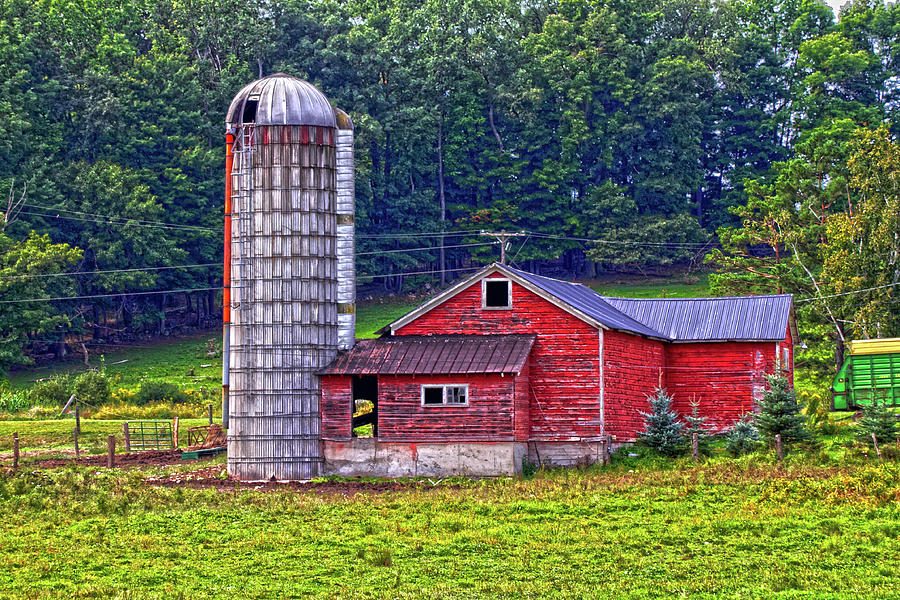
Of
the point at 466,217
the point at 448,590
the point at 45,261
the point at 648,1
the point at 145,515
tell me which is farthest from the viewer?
the point at 648,1

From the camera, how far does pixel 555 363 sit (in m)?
39.7

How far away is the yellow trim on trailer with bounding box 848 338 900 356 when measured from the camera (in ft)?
141

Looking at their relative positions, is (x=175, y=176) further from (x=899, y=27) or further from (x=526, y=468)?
(x=899, y=27)

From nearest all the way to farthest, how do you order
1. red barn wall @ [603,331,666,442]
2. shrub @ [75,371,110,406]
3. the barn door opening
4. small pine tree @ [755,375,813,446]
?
small pine tree @ [755,375,813,446], red barn wall @ [603,331,666,442], the barn door opening, shrub @ [75,371,110,406]

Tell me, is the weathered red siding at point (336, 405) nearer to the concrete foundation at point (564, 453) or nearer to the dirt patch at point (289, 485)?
the dirt patch at point (289, 485)

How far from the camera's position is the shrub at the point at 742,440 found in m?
36.9

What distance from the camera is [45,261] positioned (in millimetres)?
69750

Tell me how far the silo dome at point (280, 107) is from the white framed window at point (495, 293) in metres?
7.35

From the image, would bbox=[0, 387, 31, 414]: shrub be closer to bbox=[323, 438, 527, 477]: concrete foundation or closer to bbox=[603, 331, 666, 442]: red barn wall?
bbox=[323, 438, 527, 477]: concrete foundation

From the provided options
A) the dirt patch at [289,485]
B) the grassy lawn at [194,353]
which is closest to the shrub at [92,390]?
the grassy lawn at [194,353]

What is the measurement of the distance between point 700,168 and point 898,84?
58.4 feet

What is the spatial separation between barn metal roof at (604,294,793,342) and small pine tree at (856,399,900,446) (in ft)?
25.1

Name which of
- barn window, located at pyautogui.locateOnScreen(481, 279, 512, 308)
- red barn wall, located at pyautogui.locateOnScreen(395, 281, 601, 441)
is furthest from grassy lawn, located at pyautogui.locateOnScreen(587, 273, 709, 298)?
red barn wall, located at pyautogui.locateOnScreen(395, 281, 601, 441)

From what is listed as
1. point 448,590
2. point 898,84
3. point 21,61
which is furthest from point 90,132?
point 448,590
